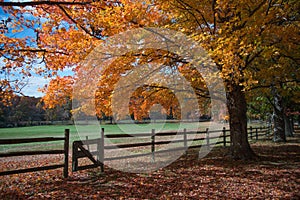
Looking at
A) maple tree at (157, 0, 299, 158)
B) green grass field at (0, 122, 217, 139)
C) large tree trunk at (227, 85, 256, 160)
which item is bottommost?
green grass field at (0, 122, 217, 139)

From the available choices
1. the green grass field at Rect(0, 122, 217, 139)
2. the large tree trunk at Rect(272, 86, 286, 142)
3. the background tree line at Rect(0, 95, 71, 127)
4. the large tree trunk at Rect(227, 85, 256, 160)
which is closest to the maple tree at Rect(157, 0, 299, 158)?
the large tree trunk at Rect(227, 85, 256, 160)

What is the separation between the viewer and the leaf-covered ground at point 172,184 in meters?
5.62

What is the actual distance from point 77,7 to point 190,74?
20.2 ft

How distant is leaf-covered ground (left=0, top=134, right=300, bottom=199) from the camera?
221 inches

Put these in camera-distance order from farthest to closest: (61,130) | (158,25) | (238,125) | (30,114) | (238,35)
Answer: (30,114)
(61,130)
(238,125)
(158,25)
(238,35)

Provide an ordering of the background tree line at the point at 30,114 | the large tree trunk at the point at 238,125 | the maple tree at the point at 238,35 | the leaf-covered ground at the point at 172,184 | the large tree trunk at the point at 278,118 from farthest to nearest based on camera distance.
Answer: the background tree line at the point at 30,114 < the large tree trunk at the point at 278,118 < the large tree trunk at the point at 238,125 < the maple tree at the point at 238,35 < the leaf-covered ground at the point at 172,184

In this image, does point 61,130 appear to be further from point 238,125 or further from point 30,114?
point 238,125

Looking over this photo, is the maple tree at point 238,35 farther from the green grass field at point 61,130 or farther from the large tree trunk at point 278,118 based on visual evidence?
the green grass field at point 61,130

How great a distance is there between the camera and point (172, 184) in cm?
654

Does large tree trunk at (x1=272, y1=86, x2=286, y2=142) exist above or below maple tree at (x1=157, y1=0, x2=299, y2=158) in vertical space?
below

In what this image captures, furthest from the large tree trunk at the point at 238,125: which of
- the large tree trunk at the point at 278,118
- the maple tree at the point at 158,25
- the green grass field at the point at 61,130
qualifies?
the green grass field at the point at 61,130

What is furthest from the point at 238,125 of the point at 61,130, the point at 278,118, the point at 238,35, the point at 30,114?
→ the point at 30,114

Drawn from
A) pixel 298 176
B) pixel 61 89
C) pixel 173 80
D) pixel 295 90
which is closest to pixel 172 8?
pixel 173 80

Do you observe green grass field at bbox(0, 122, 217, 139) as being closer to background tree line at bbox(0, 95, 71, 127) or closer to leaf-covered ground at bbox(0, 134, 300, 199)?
background tree line at bbox(0, 95, 71, 127)
